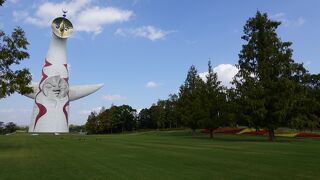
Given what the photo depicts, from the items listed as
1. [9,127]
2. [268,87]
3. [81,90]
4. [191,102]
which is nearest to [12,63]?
[268,87]

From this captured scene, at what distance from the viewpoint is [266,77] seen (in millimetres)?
40469

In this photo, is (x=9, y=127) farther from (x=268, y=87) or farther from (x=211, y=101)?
(x=268, y=87)

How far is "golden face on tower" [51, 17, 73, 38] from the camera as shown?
69.7m

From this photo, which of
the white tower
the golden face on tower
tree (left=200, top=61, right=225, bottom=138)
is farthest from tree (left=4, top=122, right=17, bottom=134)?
tree (left=200, top=61, right=225, bottom=138)

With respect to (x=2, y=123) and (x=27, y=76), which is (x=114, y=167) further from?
(x=2, y=123)

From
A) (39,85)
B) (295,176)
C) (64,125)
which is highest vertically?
(39,85)

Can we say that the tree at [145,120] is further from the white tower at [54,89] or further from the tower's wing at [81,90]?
the white tower at [54,89]

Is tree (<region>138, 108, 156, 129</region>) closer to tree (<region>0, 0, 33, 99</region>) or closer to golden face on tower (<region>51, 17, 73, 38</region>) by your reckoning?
golden face on tower (<region>51, 17, 73, 38</region>)

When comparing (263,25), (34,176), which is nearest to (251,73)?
(263,25)

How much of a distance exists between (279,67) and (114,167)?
30.0 meters

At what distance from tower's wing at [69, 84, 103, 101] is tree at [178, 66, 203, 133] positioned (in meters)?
16.7

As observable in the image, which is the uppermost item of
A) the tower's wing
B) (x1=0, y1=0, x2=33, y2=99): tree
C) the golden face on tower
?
the golden face on tower

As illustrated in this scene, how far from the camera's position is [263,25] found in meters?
42.3

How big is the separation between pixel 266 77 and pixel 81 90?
42.8 metres
